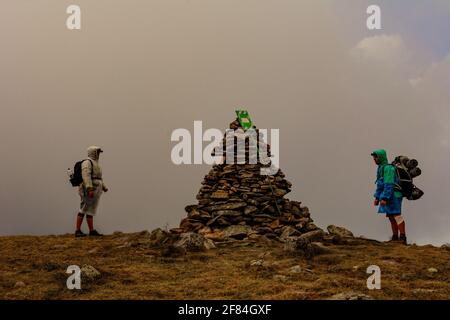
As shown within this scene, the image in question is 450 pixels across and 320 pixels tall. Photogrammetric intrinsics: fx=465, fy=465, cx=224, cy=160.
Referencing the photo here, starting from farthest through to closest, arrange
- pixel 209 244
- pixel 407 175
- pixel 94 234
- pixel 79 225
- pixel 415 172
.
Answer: pixel 94 234 < pixel 79 225 < pixel 415 172 < pixel 407 175 < pixel 209 244

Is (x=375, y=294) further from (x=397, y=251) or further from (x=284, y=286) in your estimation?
(x=397, y=251)

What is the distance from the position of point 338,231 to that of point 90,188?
9437mm

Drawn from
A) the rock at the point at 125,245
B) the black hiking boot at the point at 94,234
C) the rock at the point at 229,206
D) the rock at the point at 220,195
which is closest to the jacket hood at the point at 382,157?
the rock at the point at 229,206

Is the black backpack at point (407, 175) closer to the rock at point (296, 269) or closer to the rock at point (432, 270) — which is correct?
the rock at point (432, 270)

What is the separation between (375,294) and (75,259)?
8.32 m

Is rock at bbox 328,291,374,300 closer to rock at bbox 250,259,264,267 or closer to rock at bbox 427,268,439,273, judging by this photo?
rock at bbox 250,259,264,267

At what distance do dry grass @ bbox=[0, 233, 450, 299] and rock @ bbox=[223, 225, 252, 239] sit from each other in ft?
3.28

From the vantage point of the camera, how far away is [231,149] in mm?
18641

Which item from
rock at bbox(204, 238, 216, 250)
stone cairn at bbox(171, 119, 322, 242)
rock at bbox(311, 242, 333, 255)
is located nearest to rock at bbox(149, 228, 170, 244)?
stone cairn at bbox(171, 119, 322, 242)

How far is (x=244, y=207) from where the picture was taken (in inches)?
686

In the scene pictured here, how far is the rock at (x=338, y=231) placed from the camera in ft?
57.5

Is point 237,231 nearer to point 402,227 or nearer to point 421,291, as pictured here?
point 402,227

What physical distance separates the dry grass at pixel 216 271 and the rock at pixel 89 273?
0.57 ft

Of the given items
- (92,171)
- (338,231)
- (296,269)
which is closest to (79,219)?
(92,171)
